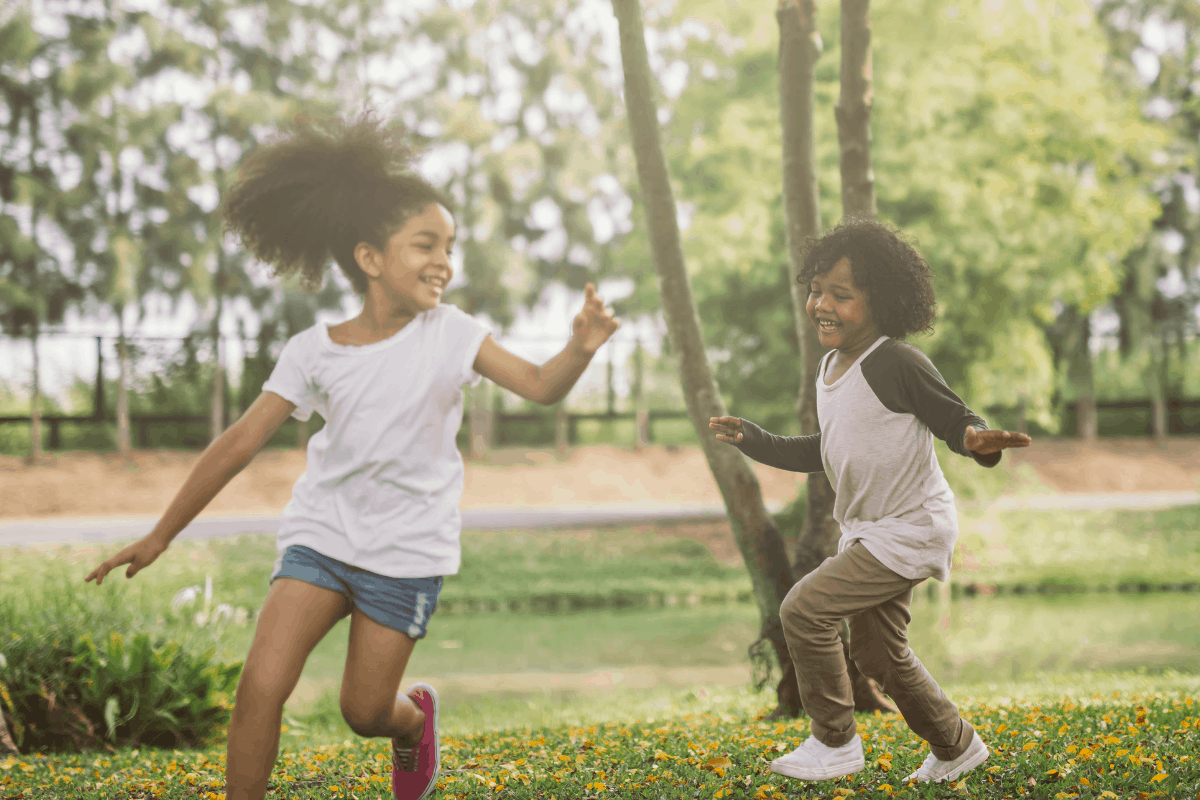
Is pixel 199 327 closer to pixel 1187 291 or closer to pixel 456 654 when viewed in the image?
pixel 456 654

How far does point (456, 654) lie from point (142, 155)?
45.2ft

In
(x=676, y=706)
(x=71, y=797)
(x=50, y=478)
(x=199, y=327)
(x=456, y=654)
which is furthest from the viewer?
(x=199, y=327)

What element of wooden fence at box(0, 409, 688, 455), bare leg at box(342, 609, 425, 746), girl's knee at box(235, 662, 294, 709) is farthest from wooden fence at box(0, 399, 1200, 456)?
girl's knee at box(235, 662, 294, 709)

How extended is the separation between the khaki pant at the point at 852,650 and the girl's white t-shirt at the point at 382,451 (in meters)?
1.04

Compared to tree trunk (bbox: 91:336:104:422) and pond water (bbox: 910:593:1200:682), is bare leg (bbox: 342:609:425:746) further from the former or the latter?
tree trunk (bbox: 91:336:104:422)

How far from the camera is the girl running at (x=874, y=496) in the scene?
8.90ft

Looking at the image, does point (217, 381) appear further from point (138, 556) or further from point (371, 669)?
point (371, 669)

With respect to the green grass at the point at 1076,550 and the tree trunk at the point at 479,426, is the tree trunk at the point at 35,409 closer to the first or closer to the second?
the tree trunk at the point at 479,426

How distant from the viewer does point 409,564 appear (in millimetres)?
2729

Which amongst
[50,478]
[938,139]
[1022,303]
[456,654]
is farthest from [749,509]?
[50,478]

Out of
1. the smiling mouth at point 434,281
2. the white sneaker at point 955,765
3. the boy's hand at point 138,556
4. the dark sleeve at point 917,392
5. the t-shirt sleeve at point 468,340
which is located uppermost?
the smiling mouth at point 434,281

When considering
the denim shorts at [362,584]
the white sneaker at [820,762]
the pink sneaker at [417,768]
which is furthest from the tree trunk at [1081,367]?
the denim shorts at [362,584]

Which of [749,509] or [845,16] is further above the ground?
[845,16]

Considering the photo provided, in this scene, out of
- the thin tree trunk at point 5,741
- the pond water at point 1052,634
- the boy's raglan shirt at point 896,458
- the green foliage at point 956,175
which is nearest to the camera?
the boy's raglan shirt at point 896,458
